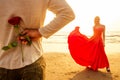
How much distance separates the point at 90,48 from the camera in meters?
5.77

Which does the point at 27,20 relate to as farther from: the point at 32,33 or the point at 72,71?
the point at 72,71

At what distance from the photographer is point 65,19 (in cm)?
165

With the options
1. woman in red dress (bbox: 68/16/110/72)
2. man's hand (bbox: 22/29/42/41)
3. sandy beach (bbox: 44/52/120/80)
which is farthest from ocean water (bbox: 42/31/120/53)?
man's hand (bbox: 22/29/42/41)

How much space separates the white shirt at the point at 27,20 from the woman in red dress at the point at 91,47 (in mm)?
4042

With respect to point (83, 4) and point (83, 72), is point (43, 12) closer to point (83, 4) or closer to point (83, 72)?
point (83, 72)

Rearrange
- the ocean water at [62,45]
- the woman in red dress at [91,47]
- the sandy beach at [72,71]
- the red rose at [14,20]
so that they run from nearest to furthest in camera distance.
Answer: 1. the red rose at [14,20]
2. the woman in red dress at [91,47]
3. the sandy beach at [72,71]
4. the ocean water at [62,45]

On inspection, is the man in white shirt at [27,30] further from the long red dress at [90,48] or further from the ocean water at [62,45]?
the ocean water at [62,45]

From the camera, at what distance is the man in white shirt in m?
1.59

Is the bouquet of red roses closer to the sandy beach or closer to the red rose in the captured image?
the red rose

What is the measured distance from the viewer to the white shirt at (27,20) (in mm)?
1594

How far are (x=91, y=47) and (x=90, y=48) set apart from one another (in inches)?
1.1

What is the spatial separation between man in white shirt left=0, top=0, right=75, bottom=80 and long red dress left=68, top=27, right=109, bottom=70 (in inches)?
159

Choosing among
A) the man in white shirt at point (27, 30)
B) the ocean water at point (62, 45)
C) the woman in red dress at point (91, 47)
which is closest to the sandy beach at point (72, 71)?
the woman in red dress at point (91, 47)

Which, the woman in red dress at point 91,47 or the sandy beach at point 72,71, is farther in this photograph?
the sandy beach at point 72,71
